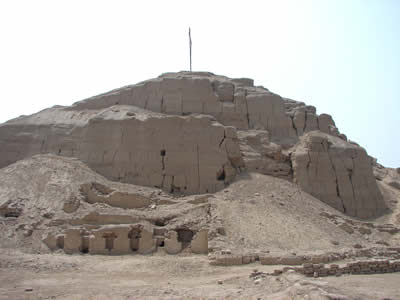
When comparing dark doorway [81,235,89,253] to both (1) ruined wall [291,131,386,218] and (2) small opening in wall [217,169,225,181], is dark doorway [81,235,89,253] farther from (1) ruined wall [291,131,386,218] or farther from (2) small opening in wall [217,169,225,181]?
(1) ruined wall [291,131,386,218]

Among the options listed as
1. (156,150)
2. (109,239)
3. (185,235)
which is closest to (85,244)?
(109,239)

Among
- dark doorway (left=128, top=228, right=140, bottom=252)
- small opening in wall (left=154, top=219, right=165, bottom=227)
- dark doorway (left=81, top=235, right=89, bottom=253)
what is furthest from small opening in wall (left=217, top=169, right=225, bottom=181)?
dark doorway (left=81, top=235, right=89, bottom=253)

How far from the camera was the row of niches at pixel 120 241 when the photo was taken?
15.9 meters

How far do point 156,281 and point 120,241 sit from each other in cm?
460

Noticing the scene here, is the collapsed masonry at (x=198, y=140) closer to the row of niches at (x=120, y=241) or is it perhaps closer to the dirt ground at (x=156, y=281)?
the row of niches at (x=120, y=241)

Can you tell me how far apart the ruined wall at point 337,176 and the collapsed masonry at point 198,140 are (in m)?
0.05

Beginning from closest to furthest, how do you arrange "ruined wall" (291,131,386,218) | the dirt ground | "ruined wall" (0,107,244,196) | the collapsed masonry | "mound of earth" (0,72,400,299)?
the dirt ground < "mound of earth" (0,72,400,299) < "ruined wall" (0,107,244,196) < the collapsed masonry < "ruined wall" (291,131,386,218)

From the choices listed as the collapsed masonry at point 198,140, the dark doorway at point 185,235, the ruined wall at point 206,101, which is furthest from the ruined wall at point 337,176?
the dark doorway at point 185,235

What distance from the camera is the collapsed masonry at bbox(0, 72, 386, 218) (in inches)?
844

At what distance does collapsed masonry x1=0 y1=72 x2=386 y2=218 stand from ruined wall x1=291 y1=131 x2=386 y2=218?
0.05 metres

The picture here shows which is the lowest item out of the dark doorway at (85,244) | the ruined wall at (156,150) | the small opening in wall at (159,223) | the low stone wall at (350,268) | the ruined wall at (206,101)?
the low stone wall at (350,268)

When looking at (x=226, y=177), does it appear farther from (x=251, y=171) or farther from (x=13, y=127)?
(x=13, y=127)

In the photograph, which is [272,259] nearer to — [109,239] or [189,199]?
[109,239]

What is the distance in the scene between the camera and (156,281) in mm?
11883
